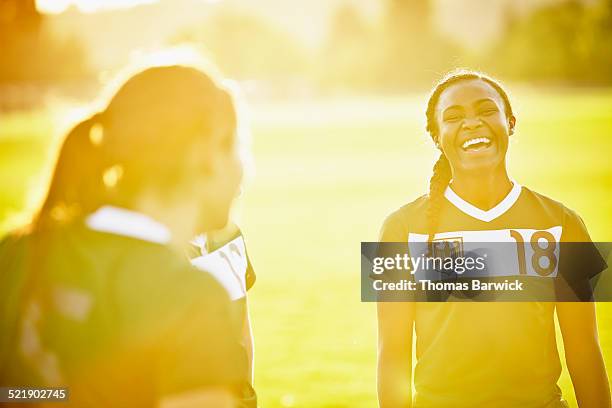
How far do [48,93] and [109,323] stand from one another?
4185 cm

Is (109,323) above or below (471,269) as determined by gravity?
below

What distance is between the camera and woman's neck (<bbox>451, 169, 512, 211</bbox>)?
8.49 feet

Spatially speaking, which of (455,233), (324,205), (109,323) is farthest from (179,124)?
(324,205)

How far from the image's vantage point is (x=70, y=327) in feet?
4.40

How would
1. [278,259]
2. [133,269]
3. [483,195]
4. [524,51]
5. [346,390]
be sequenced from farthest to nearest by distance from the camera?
[524,51] < [278,259] < [346,390] < [483,195] < [133,269]

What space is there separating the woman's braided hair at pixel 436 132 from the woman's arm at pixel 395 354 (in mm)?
305

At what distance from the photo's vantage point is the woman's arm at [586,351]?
245 centimetres

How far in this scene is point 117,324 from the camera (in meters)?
1.30

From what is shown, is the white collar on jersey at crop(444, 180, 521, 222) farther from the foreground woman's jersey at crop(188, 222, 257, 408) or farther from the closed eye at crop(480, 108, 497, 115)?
the foreground woman's jersey at crop(188, 222, 257, 408)

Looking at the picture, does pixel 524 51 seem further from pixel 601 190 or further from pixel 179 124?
pixel 179 124

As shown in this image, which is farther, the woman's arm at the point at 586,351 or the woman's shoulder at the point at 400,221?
the woman's shoulder at the point at 400,221

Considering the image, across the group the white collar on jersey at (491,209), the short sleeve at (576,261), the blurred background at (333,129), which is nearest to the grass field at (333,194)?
the blurred background at (333,129)

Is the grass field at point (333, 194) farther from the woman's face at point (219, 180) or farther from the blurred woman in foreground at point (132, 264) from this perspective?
the woman's face at point (219, 180)

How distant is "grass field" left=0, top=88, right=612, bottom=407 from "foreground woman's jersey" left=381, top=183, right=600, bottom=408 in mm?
567
